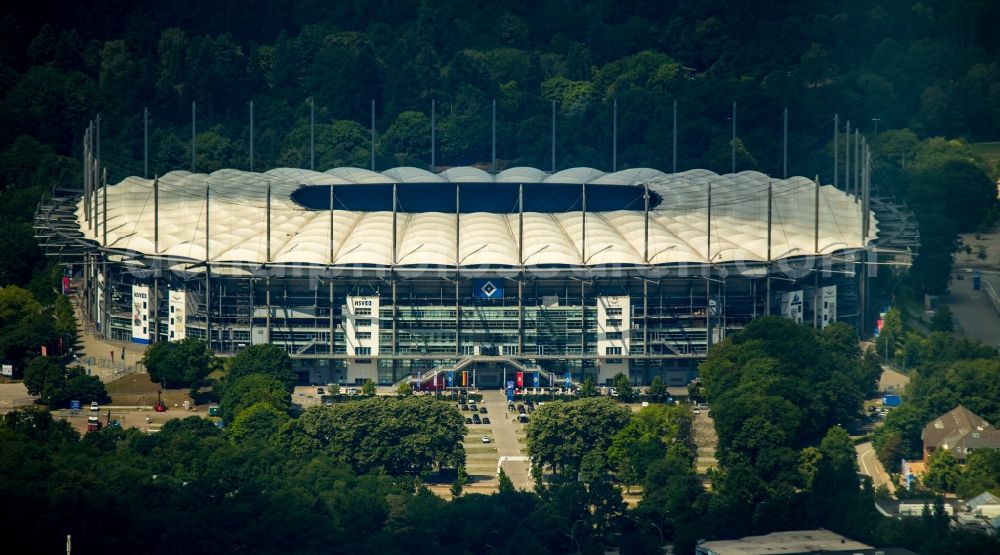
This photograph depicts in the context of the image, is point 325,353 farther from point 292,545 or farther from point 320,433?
point 292,545

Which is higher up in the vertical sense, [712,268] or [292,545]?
[712,268]

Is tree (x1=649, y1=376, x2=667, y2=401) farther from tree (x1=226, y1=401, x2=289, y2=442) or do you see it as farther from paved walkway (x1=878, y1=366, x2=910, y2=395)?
tree (x1=226, y1=401, x2=289, y2=442)

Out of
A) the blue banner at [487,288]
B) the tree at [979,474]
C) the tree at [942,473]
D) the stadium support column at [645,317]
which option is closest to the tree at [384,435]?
the blue banner at [487,288]

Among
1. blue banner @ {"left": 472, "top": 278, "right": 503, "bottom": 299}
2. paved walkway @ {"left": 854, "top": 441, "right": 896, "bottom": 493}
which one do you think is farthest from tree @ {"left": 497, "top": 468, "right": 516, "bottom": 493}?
blue banner @ {"left": 472, "top": 278, "right": 503, "bottom": 299}

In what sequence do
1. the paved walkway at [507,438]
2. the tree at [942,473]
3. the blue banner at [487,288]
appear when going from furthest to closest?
the blue banner at [487,288]
the paved walkway at [507,438]
the tree at [942,473]

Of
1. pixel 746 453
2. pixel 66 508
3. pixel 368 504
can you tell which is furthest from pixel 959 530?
pixel 66 508

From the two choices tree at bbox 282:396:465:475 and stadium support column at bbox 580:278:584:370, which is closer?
tree at bbox 282:396:465:475

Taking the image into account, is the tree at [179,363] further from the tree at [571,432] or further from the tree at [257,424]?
the tree at [571,432]
